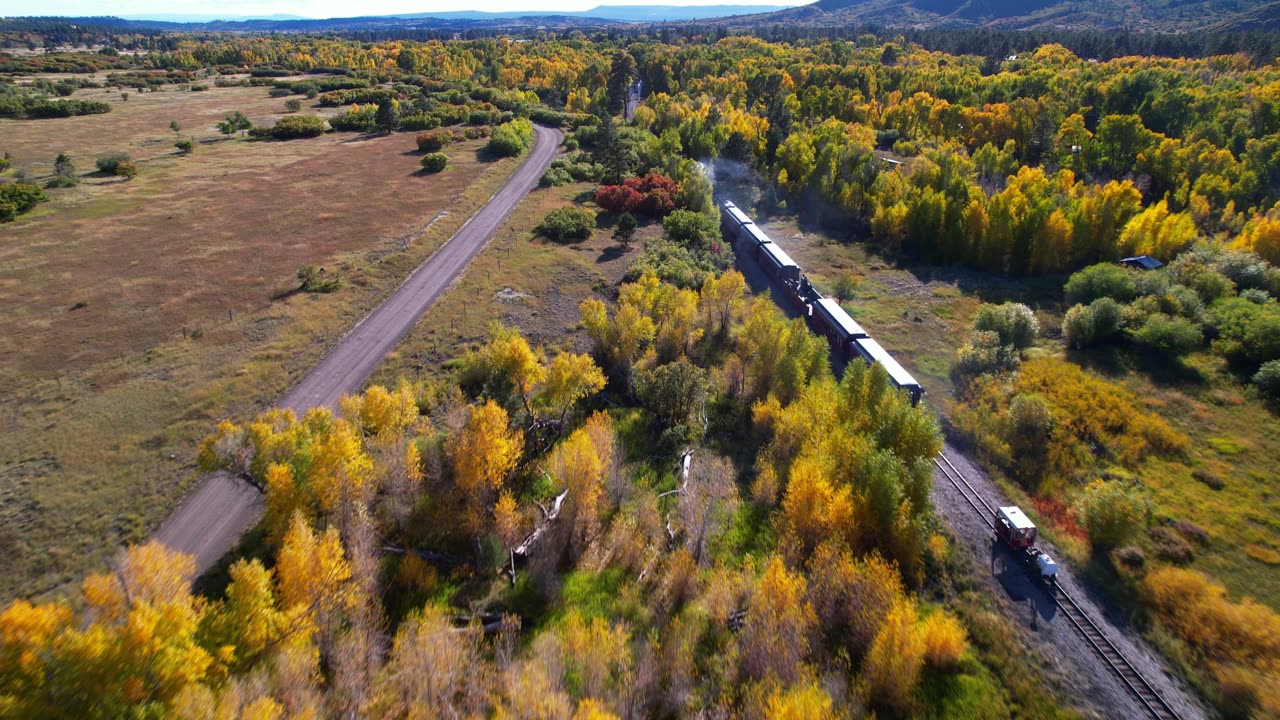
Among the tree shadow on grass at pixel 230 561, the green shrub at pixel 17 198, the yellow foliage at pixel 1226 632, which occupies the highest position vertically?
the green shrub at pixel 17 198

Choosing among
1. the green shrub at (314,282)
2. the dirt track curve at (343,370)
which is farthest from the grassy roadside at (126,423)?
the green shrub at (314,282)

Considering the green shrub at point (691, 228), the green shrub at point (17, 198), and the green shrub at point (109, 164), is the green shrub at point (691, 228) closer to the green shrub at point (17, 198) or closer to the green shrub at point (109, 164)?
the green shrub at point (17, 198)

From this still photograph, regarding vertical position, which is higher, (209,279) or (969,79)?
(969,79)

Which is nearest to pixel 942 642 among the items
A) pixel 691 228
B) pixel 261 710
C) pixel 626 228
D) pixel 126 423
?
pixel 261 710

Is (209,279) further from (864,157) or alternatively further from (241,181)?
(864,157)

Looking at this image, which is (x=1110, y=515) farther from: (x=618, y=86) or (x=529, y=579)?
(x=618, y=86)

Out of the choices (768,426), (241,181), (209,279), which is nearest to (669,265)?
(768,426)
